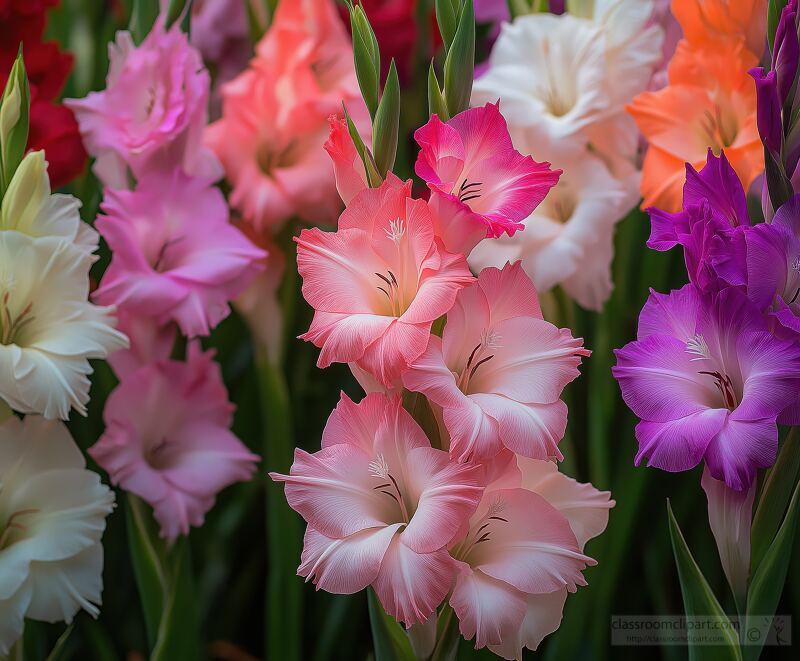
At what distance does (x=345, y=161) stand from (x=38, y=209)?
287mm

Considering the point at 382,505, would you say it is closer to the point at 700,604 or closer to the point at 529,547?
the point at 529,547

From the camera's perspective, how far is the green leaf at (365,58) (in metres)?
0.63

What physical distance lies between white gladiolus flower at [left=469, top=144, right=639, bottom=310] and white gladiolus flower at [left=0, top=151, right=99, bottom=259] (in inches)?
13.4

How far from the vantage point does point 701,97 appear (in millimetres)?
824

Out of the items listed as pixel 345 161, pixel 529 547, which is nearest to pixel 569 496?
pixel 529 547

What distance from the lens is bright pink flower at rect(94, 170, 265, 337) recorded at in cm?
84

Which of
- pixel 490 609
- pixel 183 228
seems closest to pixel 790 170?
pixel 490 609

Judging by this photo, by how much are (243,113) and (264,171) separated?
73 millimetres

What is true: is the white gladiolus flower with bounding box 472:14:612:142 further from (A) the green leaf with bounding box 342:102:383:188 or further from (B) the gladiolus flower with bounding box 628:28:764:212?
(A) the green leaf with bounding box 342:102:383:188

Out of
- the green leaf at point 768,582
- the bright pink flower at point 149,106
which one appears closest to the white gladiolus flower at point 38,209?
the bright pink flower at point 149,106

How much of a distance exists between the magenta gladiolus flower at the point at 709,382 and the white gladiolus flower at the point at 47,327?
0.41m

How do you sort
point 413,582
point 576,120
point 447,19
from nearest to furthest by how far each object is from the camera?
point 413,582
point 447,19
point 576,120

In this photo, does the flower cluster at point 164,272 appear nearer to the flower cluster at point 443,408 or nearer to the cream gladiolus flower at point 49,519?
the cream gladiolus flower at point 49,519

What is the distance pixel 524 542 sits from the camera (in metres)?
0.60
